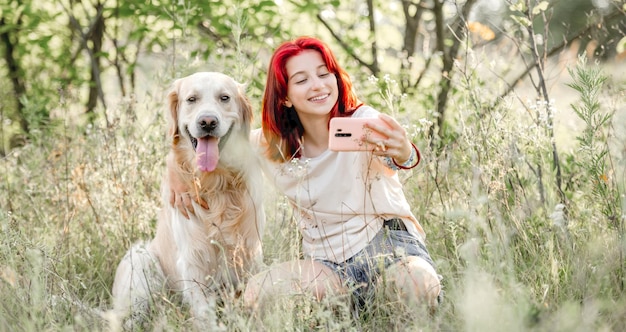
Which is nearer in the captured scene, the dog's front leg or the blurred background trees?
the dog's front leg

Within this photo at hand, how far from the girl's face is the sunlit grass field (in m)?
0.43

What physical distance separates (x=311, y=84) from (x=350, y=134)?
39 centimetres

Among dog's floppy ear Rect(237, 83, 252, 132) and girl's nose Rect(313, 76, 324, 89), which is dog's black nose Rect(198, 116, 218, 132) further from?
girl's nose Rect(313, 76, 324, 89)

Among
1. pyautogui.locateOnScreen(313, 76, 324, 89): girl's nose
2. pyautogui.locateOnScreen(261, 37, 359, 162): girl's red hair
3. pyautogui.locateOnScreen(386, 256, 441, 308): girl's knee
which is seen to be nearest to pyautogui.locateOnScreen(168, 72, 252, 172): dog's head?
pyautogui.locateOnScreen(261, 37, 359, 162): girl's red hair

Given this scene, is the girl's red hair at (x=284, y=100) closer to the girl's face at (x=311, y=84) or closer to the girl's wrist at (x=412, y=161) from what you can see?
the girl's face at (x=311, y=84)

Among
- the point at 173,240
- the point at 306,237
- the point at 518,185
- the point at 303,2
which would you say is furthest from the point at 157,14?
the point at 518,185

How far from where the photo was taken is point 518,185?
125 inches

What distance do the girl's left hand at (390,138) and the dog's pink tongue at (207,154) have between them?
756mm

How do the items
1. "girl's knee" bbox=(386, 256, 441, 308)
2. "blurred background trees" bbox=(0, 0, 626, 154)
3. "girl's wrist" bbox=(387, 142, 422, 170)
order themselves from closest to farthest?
1. "girl's knee" bbox=(386, 256, 441, 308)
2. "girl's wrist" bbox=(387, 142, 422, 170)
3. "blurred background trees" bbox=(0, 0, 626, 154)

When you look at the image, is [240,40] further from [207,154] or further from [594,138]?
[594,138]

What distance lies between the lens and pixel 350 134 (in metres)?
2.62

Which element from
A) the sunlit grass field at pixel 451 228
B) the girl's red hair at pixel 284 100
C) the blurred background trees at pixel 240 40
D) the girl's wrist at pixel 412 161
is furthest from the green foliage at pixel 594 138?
the blurred background trees at pixel 240 40

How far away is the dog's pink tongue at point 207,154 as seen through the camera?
2922 mm

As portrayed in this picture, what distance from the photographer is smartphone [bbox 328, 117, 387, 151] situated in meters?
2.58
